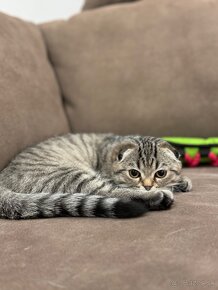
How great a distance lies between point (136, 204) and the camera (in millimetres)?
1111

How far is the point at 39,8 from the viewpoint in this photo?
272 cm

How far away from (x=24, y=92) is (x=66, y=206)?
75 cm

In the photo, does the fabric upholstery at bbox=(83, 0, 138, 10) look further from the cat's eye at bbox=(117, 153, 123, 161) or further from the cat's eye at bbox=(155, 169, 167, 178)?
the cat's eye at bbox=(155, 169, 167, 178)

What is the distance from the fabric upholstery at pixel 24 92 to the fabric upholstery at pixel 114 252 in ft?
1.81

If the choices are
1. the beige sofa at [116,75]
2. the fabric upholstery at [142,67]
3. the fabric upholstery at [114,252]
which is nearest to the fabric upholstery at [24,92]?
the beige sofa at [116,75]

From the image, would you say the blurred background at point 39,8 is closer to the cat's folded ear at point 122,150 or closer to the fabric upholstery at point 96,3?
the fabric upholstery at point 96,3

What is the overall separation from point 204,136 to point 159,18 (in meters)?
0.65

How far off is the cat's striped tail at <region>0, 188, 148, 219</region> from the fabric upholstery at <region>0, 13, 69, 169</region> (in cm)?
37

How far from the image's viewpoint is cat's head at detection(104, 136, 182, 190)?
1602 millimetres

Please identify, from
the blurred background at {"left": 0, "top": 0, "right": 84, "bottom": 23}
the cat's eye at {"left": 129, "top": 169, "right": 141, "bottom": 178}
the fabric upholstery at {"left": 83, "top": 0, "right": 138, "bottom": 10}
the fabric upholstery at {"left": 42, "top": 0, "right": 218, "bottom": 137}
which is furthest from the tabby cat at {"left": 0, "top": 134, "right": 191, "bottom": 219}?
the blurred background at {"left": 0, "top": 0, "right": 84, "bottom": 23}

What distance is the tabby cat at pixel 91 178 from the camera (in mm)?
1159

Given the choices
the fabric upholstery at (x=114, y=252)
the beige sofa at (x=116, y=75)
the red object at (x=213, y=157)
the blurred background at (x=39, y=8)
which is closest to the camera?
the fabric upholstery at (x=114, y=252)

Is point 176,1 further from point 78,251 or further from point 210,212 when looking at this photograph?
point 78,251

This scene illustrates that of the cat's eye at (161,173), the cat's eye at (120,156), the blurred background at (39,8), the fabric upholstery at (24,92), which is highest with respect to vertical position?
the blurred background at (39,8)
